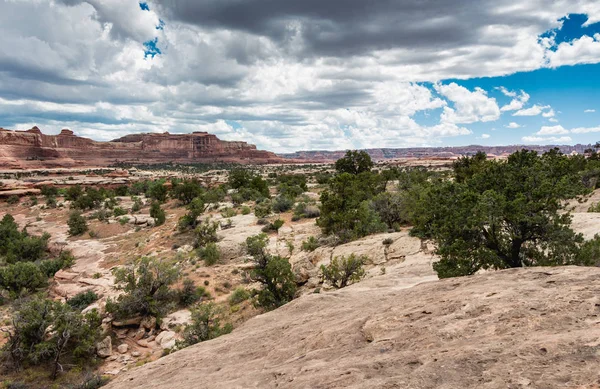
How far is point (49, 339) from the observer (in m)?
13.5

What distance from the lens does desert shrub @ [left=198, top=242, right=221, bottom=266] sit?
21984 millimetres

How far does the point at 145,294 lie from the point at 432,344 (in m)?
15.2

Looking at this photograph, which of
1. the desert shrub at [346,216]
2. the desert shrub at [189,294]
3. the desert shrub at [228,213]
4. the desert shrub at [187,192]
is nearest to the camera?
the desert shrub at [189,294]

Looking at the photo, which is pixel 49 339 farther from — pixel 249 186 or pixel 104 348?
pixel 249 186

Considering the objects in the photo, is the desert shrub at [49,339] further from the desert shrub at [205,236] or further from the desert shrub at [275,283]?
the desert shrub at [205,236]

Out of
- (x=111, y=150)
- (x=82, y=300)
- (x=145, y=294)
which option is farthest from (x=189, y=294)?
(x=111, y=150)

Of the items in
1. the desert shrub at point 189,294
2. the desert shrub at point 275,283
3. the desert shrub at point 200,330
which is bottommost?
the desert shrub at point 189,294

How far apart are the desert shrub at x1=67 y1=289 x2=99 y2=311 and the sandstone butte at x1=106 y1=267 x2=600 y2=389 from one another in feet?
40.8

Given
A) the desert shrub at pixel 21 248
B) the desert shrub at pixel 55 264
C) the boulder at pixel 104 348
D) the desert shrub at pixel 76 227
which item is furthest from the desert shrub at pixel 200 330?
the desert shrub at pixel 76 227

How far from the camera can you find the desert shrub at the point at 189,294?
1752 cm

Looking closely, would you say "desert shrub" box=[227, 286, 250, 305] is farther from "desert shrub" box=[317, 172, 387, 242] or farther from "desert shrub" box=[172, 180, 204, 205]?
"desert shrub" box=[172, 180, 204, 205]

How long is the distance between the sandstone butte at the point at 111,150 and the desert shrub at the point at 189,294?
116166 mm

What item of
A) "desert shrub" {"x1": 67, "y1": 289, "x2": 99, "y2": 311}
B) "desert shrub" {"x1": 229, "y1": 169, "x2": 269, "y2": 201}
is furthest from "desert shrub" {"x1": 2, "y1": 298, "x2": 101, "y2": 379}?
"desert shrub" {"x1": 229, "y1": 169, "x2": 269, "y2": 201}

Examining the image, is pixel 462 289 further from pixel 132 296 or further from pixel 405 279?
pixel 132 296
